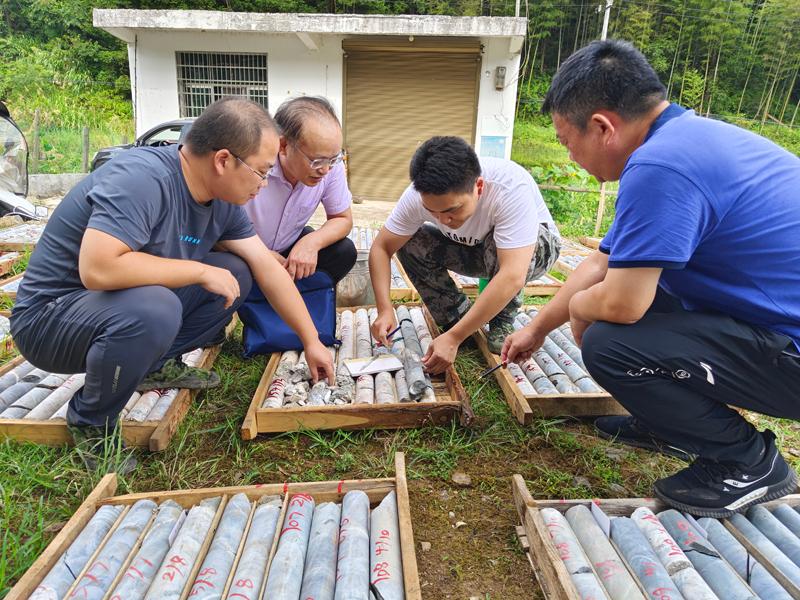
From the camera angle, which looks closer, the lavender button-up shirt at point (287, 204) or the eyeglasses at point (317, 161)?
the eyeglasses at point (317, 161)

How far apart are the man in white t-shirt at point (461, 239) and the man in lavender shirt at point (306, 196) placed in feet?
1.09

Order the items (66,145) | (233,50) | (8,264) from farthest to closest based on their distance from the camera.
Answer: (66,145) → (233,50) → (8,264)

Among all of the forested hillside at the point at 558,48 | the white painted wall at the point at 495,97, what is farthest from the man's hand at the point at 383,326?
the forested hillside at the point at 558,48

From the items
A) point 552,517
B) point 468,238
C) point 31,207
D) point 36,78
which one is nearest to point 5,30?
point 36,78

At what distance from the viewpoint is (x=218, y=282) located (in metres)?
2.25

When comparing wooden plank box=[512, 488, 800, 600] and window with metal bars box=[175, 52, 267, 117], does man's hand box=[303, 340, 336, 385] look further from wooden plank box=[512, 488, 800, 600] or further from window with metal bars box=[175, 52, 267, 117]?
window with metal bars box=[175, 52, 267, 117]

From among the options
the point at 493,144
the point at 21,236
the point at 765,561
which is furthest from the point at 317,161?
Answer: the point at 493,144

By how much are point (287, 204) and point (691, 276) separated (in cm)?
207

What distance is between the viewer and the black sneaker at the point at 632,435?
2.43 m

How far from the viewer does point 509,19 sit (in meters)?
11.1

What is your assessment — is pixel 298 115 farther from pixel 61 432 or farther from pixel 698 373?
pixel 698 373

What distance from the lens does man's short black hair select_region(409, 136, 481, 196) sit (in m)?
2.54

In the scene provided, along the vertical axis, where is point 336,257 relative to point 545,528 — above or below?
above

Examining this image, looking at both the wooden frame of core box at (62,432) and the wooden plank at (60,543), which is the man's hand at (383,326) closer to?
the wooden frame of core box at (62,432)
